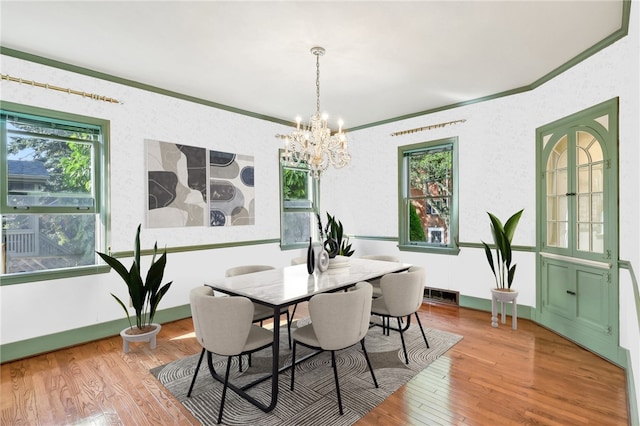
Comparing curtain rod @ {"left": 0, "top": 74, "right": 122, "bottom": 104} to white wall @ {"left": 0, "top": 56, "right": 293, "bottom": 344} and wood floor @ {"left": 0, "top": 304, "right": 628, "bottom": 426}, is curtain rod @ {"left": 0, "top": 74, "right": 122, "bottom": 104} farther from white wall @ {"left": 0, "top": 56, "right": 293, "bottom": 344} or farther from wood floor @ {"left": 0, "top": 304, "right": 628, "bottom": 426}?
wood floor @ {"left": 0, "top": 304, "right": 628, "bottom": 426}

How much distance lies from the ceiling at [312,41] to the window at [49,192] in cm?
45

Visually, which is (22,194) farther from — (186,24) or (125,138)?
(186,24)

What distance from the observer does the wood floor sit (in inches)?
82.2

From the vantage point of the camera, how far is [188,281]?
13.4 feet

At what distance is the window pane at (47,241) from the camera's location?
2.97m

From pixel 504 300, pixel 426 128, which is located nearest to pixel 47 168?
pixel 426 128

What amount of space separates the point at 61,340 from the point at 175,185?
191cm

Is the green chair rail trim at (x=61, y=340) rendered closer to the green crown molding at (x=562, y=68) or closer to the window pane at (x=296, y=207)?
the window pane at (x=296, y=207)

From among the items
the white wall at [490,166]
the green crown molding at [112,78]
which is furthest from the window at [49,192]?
the white wall at [490,166]

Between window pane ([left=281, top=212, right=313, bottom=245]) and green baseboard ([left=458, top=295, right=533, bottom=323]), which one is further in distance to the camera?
window pane ([left=281, top=212, right=313, bottom=245])

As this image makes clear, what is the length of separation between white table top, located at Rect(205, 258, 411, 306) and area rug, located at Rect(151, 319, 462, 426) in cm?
71

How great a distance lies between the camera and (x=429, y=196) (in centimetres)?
489

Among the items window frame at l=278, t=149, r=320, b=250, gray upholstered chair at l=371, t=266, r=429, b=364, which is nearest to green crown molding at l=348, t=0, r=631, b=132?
window frame at l=278, t=149, r=320, b=250

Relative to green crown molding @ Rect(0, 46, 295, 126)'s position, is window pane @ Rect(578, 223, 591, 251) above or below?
below
